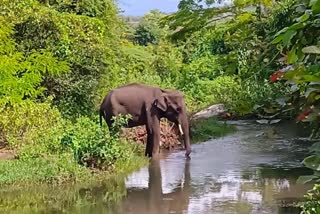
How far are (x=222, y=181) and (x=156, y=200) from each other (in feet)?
4.28

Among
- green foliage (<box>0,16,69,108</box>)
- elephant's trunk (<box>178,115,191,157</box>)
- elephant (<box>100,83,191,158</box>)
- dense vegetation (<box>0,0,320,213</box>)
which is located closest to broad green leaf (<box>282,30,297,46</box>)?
Answer: dense vegetation (<box>0,0,320,213</box>)

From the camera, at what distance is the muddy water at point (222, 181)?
782cm

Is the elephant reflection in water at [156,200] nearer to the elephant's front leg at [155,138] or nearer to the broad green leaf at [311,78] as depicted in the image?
the elephant's front leg at [155,138]

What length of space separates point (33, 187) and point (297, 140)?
254 inches

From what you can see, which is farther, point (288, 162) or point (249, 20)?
point (249, 20)

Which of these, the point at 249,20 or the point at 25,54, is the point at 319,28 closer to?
the point at 249,20

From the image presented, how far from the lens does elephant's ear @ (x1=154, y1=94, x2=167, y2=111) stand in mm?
11836

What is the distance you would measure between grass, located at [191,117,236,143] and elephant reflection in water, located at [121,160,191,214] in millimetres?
4297

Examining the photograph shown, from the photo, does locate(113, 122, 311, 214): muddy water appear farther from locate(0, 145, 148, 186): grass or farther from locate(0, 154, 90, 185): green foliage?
locate(0, 154, 90, 185): green foliage

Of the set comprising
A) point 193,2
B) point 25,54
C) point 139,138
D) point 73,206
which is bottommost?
point 73,206

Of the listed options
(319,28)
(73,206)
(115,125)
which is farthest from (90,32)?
(319,28)

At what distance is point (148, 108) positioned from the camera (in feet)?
39.0

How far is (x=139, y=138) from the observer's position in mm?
12758

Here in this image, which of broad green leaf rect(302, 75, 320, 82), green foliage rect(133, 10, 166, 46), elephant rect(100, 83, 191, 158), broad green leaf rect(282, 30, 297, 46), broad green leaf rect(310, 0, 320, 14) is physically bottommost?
broad green leaf rect(302, 75, 320, 82)
